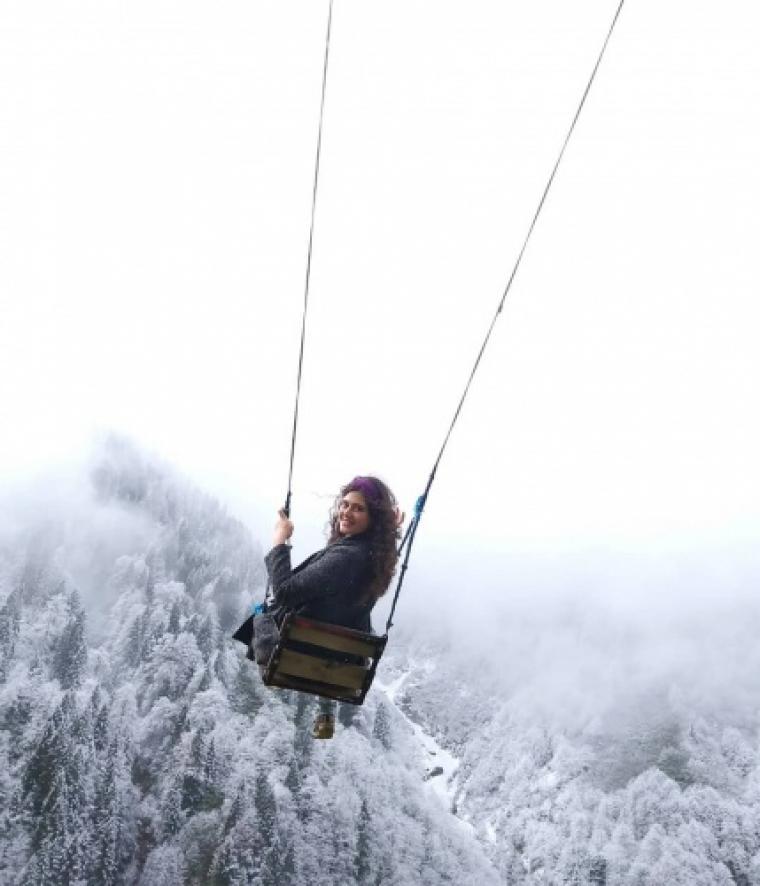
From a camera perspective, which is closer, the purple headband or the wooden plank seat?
the wooden plank seat

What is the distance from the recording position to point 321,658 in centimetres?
592

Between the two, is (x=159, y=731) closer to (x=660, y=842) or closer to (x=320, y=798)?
(x=320, y=798)

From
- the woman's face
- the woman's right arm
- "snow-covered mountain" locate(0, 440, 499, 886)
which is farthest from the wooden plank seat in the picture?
"snow-covered mountain" locate(0, 440, 499, 886)

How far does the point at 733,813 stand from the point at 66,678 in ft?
590

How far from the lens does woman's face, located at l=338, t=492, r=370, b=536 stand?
5785 mm

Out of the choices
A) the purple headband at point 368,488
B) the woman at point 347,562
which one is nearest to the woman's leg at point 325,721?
the woman at point 347,562

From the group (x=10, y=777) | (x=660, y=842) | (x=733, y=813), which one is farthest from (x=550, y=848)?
(x=10, y=777)

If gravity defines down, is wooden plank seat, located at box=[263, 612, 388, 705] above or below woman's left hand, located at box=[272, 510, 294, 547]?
below

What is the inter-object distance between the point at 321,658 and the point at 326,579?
0.86m

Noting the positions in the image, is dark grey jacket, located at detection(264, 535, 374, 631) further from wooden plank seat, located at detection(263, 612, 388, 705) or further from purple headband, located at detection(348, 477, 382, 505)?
purple headband, located at detection(348, 477, 382, 505)

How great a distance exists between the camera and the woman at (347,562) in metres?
5.48

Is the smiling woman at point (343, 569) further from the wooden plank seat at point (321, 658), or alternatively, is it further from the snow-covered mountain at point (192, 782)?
the snow-covered mountain at point (192, 782)

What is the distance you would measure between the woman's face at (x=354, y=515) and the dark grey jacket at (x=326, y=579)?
75 mm

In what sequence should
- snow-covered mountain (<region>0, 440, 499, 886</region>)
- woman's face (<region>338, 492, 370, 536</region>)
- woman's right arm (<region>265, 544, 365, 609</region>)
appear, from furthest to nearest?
snow-covered mountain (<region>0, 440, 499, 886</region>) → woman's face (<region>338, 492, 370, 536</region>) → woman's right arm (<region>265, 544, 365, 609</region>)
